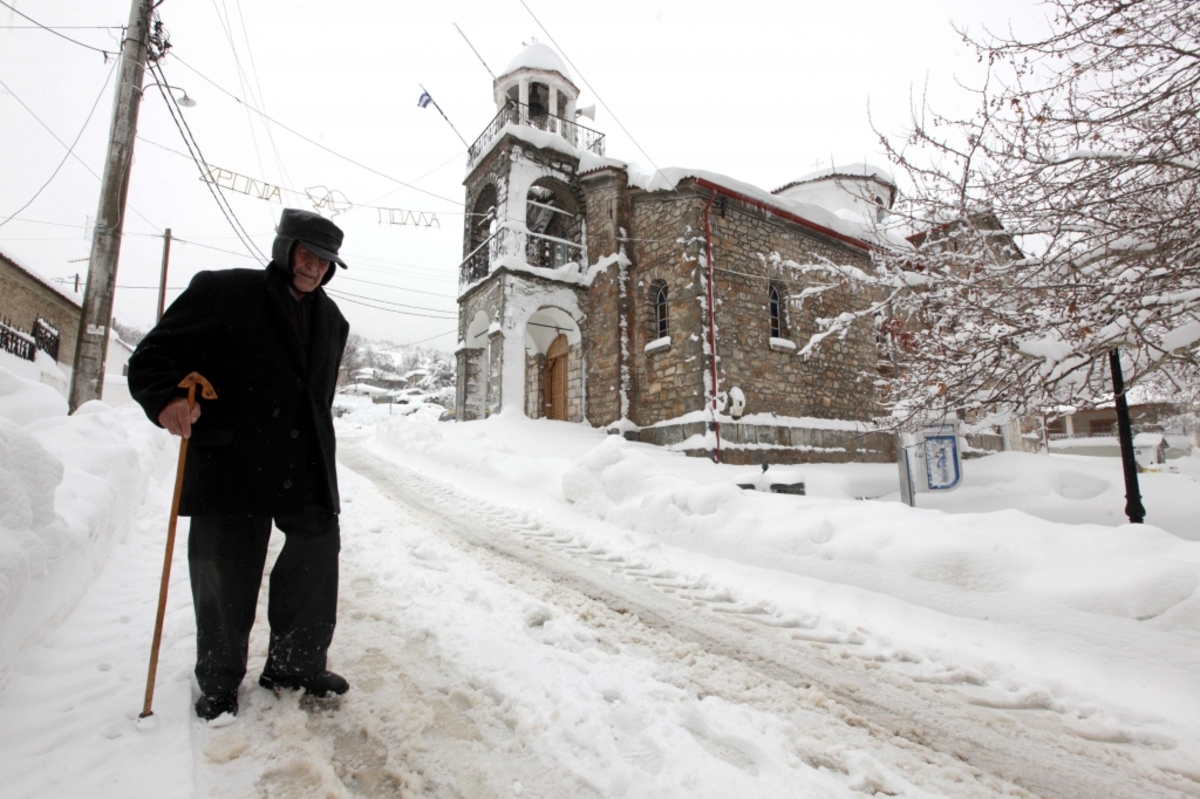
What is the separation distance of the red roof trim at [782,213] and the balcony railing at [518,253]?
3.94m

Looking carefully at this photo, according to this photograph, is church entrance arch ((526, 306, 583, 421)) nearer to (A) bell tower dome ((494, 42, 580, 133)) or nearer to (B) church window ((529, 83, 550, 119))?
(A) bell tower dome ((494, 42, 580, 133))

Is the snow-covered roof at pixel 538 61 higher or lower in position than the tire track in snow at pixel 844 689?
higher

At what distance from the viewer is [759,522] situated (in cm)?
446

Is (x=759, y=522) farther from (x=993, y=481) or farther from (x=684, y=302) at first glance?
(x=993, y=481)

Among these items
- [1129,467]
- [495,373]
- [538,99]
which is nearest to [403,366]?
[538,99]

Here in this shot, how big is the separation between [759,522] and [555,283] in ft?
32.8

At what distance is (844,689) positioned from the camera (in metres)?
2.27

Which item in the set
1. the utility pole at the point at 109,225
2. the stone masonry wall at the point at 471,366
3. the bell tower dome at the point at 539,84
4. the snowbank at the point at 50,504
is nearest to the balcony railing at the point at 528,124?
the bell tower dome at the point at 539,84

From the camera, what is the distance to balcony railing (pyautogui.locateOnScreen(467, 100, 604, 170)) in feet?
49.2

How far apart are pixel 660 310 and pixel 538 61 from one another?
9010 mm

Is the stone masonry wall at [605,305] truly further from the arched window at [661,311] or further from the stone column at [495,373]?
the stone column at [495,373]

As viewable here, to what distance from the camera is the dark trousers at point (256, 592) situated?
186cm

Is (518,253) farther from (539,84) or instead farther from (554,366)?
(539,84)

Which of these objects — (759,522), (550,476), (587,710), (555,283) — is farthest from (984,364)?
(555,283)
